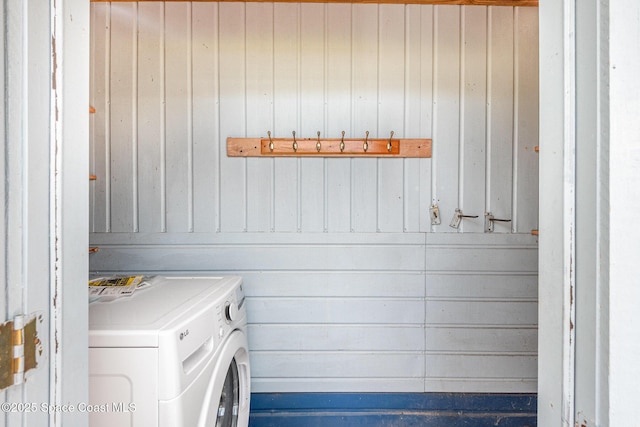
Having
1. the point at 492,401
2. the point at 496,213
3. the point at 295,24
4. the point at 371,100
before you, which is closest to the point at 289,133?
the point at 371,100

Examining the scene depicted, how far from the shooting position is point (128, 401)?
75cm

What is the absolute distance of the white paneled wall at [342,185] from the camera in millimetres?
1642

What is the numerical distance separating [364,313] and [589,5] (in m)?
1.52

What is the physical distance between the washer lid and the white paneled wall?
0.40m

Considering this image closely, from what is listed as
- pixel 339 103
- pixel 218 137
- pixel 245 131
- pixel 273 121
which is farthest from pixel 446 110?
pixel 218 137

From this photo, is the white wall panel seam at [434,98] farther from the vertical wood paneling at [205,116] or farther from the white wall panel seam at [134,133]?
the white wall panel seam at [134,133]

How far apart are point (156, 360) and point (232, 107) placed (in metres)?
1.35

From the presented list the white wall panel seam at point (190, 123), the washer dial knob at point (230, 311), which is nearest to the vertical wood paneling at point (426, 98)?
the washer dial knob at point (230, 311)

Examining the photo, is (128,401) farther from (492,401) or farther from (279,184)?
(492,401)

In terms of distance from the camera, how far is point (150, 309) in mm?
953

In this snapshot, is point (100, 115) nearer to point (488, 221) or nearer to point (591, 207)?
point (591, 207)

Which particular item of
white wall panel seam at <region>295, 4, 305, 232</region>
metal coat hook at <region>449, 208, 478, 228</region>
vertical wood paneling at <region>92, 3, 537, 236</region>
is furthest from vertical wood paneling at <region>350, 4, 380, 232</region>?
metal coat hook at <region>449, 208, 478, 228</region>

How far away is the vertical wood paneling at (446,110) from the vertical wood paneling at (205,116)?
4.17 feet

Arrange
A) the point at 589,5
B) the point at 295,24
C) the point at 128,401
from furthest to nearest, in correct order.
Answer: the point at 295,24, the point at 128,401, the point at 589,5
